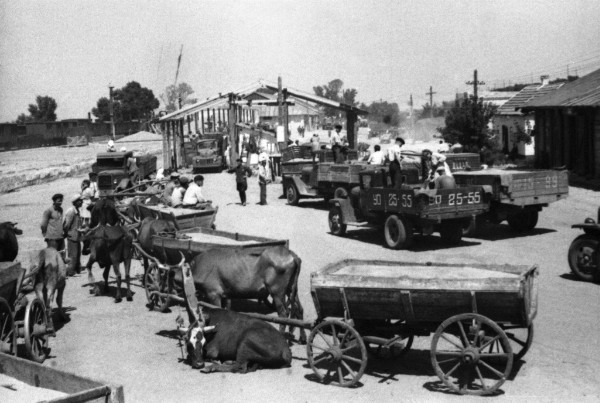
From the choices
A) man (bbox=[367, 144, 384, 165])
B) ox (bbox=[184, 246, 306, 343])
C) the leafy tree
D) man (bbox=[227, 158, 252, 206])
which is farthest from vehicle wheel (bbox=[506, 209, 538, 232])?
the leafy tree

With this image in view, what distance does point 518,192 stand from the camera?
18.8 metres

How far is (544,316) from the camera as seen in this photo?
1189cm

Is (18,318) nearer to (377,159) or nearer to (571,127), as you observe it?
(377,159)

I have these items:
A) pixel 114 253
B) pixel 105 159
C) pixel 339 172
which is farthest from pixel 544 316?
pixel 105 159

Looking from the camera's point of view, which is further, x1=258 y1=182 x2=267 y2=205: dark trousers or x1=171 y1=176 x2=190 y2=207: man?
x1=258 y1=182 x2=267 y2=205: dark trousers

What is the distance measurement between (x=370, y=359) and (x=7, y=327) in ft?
16.2

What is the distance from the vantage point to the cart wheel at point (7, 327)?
9531 mm

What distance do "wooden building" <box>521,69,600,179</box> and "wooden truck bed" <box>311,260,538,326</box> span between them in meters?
21.4

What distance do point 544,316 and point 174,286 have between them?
246 inches

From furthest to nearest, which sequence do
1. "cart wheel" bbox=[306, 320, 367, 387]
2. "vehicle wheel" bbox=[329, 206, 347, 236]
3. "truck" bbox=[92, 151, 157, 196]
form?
"truck" bbox=[92, 151, 157, 196], "vehicle wheel" bbox=[329, 206, 347, 236], "cart wheel" bbox=[306, 320, 367, 387]

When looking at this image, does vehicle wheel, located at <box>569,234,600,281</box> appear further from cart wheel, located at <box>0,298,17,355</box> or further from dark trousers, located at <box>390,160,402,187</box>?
cart wheel, located at <box>0,298,17,355</box>

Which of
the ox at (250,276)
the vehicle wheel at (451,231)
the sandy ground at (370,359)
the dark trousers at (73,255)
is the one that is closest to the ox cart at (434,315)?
the sandy ground at (370,359)

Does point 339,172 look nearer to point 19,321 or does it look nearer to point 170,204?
point 170,204

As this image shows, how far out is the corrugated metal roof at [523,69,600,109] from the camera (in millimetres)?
29992
